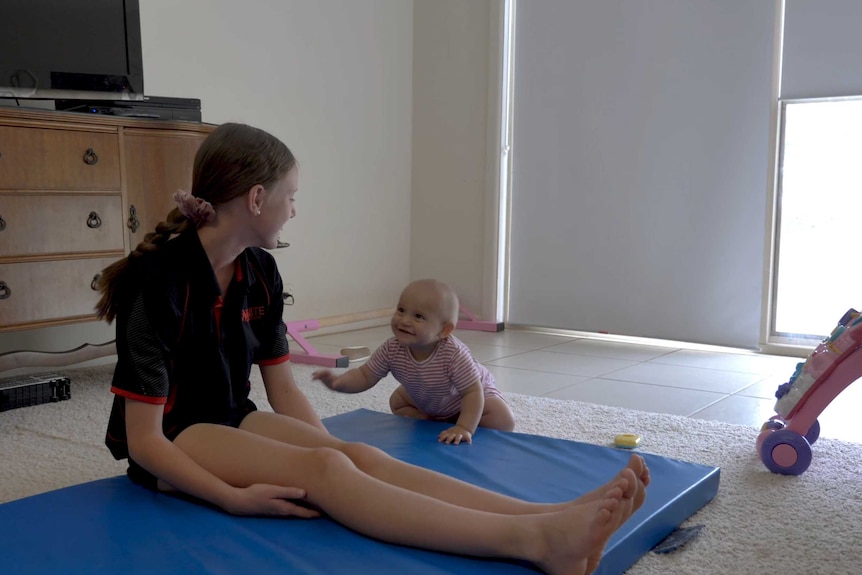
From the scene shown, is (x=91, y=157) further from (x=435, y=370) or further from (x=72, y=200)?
(x=435, y=370)

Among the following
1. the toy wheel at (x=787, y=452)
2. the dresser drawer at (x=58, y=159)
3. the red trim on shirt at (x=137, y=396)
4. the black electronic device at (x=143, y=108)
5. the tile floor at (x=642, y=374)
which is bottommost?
the tile floor at (x=642, y=374)

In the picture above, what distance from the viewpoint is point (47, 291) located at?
2711mm

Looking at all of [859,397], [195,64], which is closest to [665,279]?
[859,397]

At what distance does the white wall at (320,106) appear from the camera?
3.53m

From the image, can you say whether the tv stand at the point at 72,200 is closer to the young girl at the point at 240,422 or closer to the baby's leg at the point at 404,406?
the baby's leg at the point at 404,406

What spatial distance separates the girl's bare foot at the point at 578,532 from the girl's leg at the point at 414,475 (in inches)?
1.3

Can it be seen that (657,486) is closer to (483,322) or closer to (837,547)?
(837,547)

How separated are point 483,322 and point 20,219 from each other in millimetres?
2538

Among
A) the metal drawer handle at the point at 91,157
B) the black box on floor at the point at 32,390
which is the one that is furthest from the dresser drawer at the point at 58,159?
the black box on floor at the point at 32,390

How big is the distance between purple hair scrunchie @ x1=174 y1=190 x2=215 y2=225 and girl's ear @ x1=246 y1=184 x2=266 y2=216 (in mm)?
72

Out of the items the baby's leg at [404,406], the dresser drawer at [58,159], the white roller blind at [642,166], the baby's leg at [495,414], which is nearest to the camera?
the baby's leg at [495,414]

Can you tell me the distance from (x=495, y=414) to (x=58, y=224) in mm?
1589

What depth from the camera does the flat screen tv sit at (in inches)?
106

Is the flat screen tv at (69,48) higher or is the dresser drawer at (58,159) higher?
the flat screen tv at (69,48)
